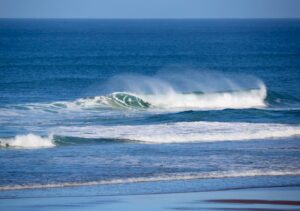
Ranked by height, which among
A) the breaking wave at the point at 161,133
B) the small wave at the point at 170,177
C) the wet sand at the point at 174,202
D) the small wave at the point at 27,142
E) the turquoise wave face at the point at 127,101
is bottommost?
the wet sand at the point at 174,202

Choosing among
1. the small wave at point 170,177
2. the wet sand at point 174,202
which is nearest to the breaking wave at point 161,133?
the small wave at point 170,177

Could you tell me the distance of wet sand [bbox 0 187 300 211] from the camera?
18172 millimetres

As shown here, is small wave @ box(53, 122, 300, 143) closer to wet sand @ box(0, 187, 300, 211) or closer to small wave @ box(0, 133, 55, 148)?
small wave @ box(0, 133, 55, 148)

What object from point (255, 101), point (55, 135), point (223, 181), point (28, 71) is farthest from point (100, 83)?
point (223, 181)

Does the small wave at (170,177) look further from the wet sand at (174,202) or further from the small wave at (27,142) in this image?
the small wave at (27,142)

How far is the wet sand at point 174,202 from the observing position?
18.2 meters

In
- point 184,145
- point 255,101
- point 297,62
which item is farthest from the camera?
point 297,62

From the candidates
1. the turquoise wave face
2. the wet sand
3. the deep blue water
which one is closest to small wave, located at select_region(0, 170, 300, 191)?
the deep blue water

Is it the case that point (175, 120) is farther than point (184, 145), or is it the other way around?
point (175, 120)

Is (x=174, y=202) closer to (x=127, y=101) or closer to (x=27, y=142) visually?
(x=27, y=142)

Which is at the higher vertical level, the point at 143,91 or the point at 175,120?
the point at 143,91

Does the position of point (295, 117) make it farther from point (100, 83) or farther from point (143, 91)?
point (100, 83)

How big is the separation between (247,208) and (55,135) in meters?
10.9

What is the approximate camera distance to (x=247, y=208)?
1817 cm
